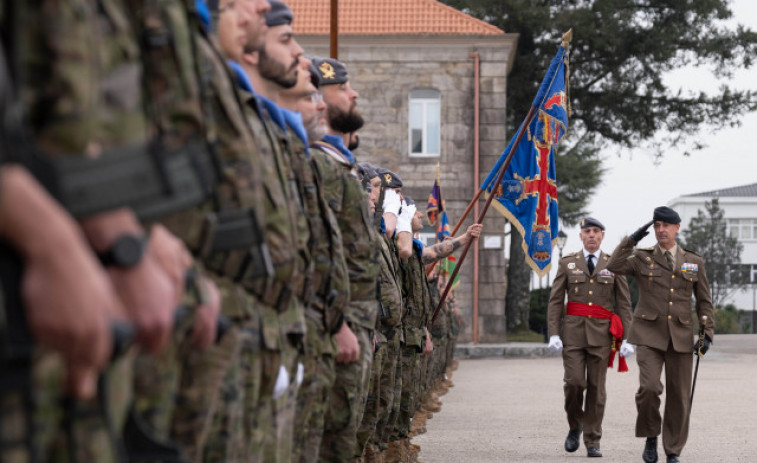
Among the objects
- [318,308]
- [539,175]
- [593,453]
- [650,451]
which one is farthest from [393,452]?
[539,175]

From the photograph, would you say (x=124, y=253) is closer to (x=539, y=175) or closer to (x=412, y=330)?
(x=412, y=330)

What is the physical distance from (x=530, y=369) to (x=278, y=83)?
75.8 feet

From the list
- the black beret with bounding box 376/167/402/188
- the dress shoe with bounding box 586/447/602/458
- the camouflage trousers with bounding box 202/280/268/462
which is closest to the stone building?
the dress shoe with bounding box 586/447/602/458

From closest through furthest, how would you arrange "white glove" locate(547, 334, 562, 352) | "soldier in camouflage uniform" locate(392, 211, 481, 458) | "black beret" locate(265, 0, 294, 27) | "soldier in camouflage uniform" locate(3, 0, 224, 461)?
1. "soldier in camouflage uniform" locate(3, 0, 224, 461)
2. "black beret" locate(265, 0, 294, 27)
3. "soldier in camouflage uniform" locate(392, 211, 481, 458)
4. "white glove" locate(547, 334, 562, 352)

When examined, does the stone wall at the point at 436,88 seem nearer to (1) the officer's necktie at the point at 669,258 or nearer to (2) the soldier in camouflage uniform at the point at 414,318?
(2) the soldier in camouflage uniform at the point at 414,318

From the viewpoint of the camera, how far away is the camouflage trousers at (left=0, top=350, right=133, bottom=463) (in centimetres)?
223

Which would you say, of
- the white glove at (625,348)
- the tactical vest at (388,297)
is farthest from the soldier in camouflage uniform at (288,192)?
the white glove at (625,348)

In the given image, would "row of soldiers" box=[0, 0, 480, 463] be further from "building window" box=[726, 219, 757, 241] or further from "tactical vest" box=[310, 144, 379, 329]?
"building window" box=[726, 219, 757, 241]

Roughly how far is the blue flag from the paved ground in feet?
6.17

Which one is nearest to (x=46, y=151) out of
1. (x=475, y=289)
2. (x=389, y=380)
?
(x=389, y=380)

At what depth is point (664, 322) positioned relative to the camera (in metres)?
11.6

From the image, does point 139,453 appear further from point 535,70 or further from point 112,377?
point 535,70

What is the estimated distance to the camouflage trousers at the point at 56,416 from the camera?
2.23 m

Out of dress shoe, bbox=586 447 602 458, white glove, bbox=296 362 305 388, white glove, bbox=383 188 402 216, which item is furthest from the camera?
dress shoe, bbox=586 447 602 458
